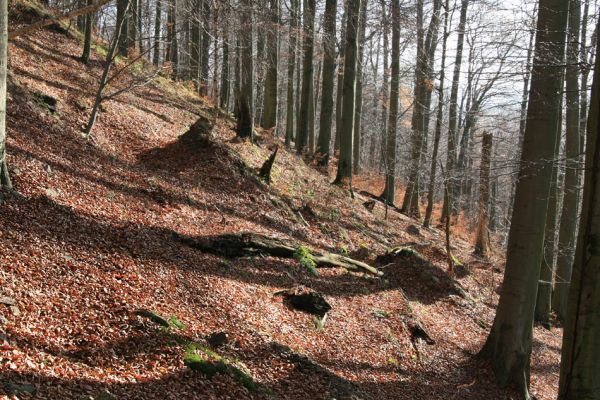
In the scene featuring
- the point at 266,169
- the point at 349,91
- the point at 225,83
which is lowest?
the point at 266,169

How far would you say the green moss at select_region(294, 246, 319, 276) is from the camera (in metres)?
9.58

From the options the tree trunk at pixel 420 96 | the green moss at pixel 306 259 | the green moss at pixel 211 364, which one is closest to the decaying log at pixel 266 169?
the green moss at pixel 306 259

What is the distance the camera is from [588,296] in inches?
177

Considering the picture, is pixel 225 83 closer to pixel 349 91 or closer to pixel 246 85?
pixel 349 91

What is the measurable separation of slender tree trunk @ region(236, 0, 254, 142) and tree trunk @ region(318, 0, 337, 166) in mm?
3132

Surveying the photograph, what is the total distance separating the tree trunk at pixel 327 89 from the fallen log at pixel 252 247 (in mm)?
8193

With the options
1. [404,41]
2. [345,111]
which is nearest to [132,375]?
[345,111]

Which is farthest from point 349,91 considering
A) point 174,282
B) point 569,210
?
point 174,282

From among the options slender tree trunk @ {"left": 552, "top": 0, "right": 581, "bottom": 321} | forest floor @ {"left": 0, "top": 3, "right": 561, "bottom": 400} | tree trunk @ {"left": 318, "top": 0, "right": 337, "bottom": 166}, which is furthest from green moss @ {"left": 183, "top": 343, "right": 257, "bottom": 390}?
tree trunk @ {"left": 318, "top": 0, "right": 337, "bottom": 166}

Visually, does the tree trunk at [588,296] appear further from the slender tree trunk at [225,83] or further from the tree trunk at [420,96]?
the slender tree trunk at [225,83]

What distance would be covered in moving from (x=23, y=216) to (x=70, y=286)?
1498 millimetres

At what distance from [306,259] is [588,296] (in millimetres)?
5786

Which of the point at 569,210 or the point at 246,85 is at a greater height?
the point at 246,85

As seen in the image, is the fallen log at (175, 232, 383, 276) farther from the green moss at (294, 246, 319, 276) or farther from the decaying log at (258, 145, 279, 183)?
the decaying log at (258, 145, 279, 183)
